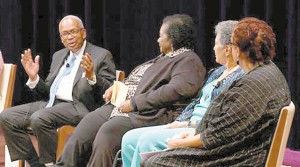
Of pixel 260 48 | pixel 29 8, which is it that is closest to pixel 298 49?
pixel 260 48

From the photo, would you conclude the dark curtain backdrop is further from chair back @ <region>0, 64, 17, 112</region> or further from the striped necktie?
chair back @ <region>0, 64, 17, 112</region>

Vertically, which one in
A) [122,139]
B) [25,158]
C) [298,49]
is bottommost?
[25,158]

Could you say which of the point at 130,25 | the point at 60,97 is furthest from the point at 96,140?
the point at 130,25

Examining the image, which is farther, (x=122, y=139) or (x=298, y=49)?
(x=298, y=49)

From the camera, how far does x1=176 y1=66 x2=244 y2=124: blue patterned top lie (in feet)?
12.2

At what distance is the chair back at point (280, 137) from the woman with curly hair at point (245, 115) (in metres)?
0.09

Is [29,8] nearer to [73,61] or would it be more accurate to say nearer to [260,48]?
[73,61]

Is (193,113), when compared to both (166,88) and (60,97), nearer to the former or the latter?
(166,88)

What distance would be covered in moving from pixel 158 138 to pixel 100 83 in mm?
1055

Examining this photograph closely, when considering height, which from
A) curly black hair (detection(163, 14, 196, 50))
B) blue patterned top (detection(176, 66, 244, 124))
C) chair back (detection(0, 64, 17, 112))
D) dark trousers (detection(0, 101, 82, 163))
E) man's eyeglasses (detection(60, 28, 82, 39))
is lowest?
dark trousers (detection(0, 101, 82, 163))

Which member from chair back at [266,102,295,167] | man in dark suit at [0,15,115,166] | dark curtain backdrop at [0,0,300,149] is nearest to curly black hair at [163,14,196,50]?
man in dark suit at [0,15,115,166]

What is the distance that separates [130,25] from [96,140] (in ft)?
6.35

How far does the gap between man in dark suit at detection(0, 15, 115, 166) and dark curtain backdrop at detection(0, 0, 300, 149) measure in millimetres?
883

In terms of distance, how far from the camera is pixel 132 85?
177 inches
